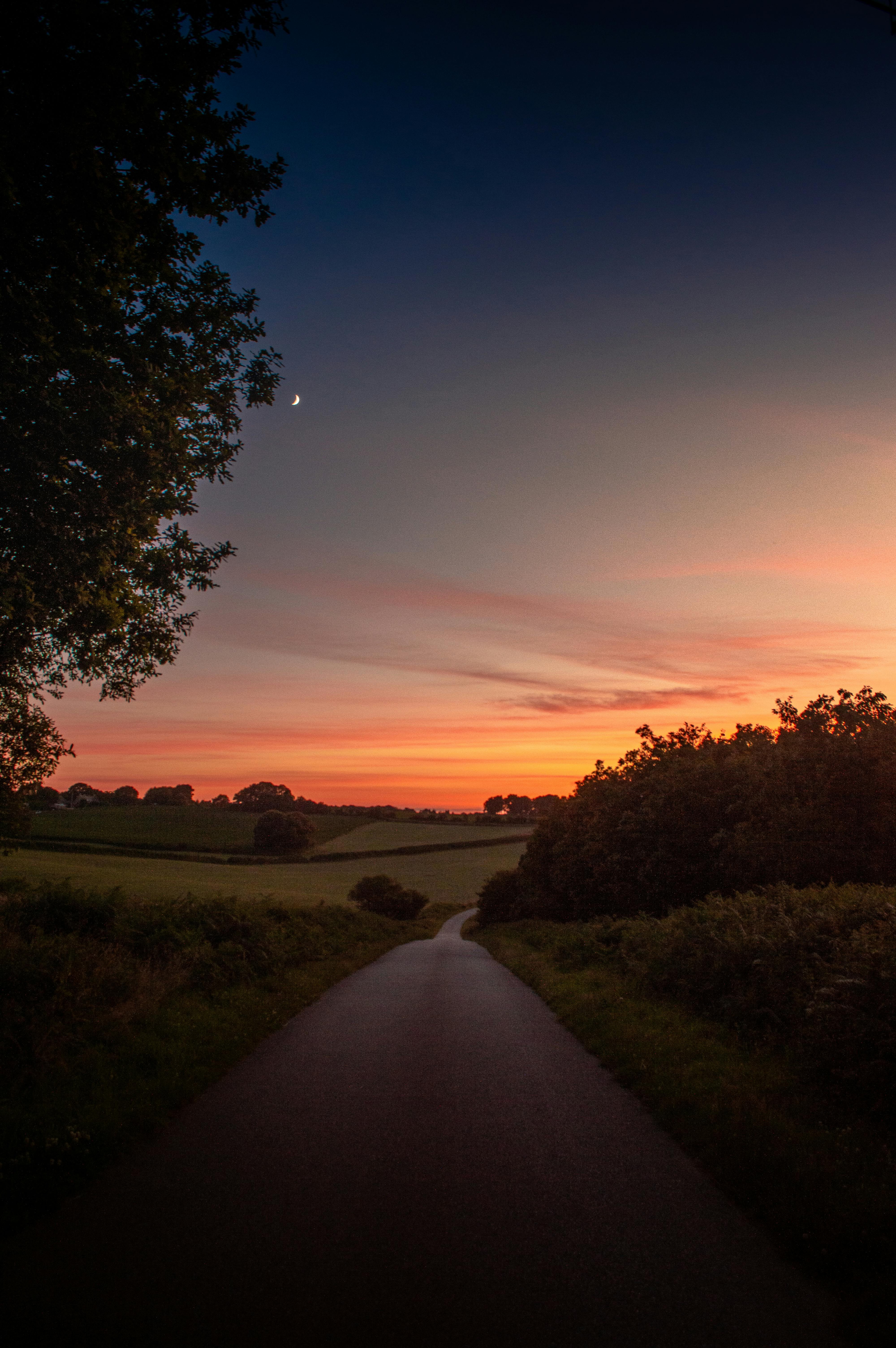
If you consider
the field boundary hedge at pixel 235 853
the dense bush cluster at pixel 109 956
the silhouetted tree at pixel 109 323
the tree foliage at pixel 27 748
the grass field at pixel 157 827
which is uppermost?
the silhouetted tree at pixel 109 323

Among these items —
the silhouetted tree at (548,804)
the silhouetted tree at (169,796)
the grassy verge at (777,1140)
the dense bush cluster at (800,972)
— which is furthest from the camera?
the silhouetted tree at (169,796)

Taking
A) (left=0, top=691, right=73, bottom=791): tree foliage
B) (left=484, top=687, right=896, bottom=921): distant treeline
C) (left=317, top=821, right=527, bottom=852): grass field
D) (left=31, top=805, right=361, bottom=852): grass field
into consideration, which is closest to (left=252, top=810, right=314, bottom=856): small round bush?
(left=31, top=805, right=361, bottom=852): grass field

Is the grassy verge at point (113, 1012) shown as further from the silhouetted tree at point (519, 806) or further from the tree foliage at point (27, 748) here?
the silhouetted tree at point (519, 806)

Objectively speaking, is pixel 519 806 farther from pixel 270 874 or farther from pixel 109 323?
pixel 109 323

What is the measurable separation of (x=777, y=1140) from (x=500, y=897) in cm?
4860

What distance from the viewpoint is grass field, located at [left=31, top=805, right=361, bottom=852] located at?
83.5 m

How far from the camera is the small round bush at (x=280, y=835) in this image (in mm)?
92375

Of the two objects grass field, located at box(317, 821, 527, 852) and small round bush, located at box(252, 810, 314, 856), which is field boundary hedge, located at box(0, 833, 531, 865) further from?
small round bush, located at box(252, 810, 314, 856)

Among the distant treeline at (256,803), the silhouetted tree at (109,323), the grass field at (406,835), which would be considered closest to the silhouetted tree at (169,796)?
the distant treeline at (256,803)

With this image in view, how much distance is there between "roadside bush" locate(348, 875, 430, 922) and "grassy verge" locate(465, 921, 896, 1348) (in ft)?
140

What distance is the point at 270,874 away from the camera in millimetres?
74688

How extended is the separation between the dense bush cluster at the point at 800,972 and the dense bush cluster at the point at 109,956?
9692 millimetres

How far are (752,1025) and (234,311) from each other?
1719cm

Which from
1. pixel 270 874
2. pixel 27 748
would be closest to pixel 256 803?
pixel 270 874
